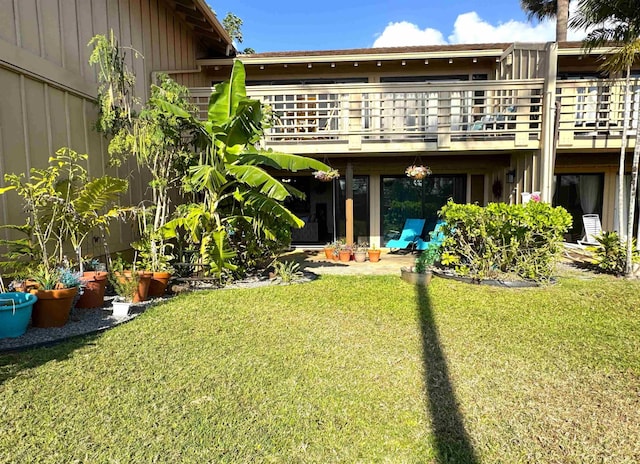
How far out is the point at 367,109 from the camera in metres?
10.1

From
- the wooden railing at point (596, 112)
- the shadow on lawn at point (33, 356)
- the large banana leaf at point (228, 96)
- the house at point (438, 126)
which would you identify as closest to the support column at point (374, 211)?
the house at point (438, 126)

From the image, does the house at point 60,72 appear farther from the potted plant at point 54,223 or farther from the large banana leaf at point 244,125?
the large banana leaf at point 244,125

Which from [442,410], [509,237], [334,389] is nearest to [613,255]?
[509,237]

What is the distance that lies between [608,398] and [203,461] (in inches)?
127

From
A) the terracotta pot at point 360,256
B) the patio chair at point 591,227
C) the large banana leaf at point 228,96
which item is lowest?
the terracotta pot at point 360,256

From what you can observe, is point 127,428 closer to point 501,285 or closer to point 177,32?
point 501,285

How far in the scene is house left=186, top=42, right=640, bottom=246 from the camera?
9.90 m

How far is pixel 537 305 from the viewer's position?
6.00 m

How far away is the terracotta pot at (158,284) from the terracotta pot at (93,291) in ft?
2.56

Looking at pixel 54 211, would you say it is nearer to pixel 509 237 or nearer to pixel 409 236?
pixel 509 237

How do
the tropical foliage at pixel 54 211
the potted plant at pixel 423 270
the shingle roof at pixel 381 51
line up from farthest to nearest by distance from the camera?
the shingle roof at pixel 381 51, the potted plant at pixel 423 270, the tropical foliage at pixel 54 211

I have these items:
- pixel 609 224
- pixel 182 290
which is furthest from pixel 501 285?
pixel 609 224

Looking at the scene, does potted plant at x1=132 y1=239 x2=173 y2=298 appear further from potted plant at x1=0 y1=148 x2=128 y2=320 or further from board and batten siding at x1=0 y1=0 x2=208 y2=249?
board and batten siding at x1=0 y1=0 x2=208 y2=249

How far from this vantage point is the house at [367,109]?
20.9 feet
